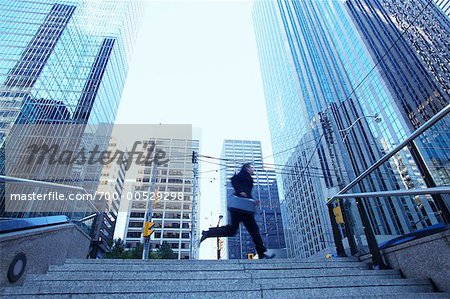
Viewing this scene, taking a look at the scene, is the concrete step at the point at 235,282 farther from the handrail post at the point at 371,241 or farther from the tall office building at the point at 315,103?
the tall office building at the point at 315,103

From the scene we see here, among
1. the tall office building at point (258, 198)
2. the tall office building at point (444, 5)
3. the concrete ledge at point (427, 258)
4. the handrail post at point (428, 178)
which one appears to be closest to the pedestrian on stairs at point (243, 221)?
the concrete ledge at point (427, 258)

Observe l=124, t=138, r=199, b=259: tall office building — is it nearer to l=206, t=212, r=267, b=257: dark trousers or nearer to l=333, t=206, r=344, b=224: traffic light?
l=206, t=212, r=267, b=257: dark trousers

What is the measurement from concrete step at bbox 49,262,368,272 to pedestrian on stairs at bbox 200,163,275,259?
48.9 inches

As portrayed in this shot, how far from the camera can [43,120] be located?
45.0 metres

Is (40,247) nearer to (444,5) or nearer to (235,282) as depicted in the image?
(235,282)

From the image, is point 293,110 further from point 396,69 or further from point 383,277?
point 383,277

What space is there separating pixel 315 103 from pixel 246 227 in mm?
53040

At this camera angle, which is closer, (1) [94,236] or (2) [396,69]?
(1) [94,236]

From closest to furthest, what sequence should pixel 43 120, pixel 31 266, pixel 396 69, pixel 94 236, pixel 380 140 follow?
1. pixel 31 266
2. pixel 94 236
3. pixel 380 140
4. pixel 43 120
5. pixel 396 69

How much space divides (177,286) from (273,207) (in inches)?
4352

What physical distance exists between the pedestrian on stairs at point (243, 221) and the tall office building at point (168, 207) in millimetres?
59205

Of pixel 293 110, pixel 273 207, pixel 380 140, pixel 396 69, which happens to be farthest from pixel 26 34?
pixel 273 207

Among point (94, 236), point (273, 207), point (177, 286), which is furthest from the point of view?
point (273, 207)

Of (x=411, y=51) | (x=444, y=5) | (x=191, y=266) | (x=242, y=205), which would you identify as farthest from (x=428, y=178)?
(x=444, y=5)
